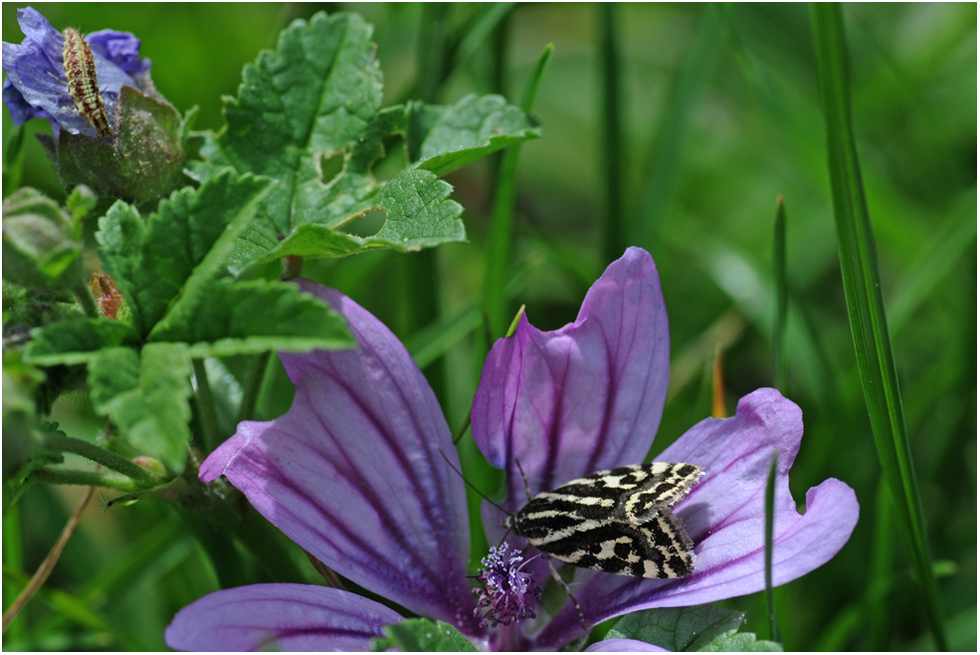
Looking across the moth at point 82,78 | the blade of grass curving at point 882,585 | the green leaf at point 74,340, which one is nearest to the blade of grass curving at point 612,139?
the blade of grass curving at point 882,585

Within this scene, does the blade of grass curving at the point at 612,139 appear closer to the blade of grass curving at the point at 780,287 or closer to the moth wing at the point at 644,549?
the blade of grass curving at the point at 780,287

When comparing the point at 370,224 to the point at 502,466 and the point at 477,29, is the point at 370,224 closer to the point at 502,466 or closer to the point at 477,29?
the point at 477,29

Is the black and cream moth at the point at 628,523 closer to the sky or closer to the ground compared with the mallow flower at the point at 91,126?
closer to the ground

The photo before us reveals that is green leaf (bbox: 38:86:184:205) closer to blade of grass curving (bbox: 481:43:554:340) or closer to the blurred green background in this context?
the blurred green background

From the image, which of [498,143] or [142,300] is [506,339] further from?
[142,300]

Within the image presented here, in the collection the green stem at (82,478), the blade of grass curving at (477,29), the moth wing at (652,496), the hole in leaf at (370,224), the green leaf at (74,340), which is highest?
the blade of grass curving at (477,29)

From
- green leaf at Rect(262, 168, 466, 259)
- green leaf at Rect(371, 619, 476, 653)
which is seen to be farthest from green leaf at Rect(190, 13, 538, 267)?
green leaf at Rect(371, 619, 476, 653)

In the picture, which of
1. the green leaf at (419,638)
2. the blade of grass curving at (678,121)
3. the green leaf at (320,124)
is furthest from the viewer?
the blade of grass curving at (678,121)
